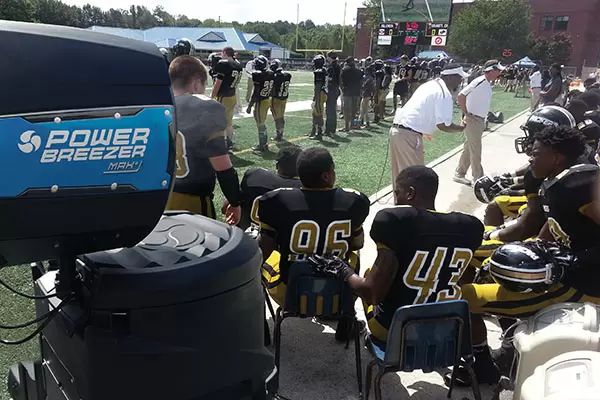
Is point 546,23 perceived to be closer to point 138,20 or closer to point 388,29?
point 388,29

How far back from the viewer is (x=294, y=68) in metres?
54.9

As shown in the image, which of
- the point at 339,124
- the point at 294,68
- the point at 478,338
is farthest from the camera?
the point at 294,68

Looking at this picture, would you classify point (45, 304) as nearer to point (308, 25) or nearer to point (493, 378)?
point (493, 378)

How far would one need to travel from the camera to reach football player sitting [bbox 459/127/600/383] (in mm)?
2752

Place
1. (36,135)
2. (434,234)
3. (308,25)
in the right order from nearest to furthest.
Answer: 1. (36,135)
2. (434,234)
3. (308,25)

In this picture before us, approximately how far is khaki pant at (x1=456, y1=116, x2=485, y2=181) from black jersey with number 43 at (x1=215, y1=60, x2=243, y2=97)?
4.16 metres

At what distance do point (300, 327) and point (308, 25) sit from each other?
419ft

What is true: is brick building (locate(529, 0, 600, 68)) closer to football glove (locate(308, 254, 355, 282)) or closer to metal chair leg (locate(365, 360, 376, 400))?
football glove (locate(308, 254, 355, 282))

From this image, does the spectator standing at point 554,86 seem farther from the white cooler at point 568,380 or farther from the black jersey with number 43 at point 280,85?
the white cooler at point 568,380

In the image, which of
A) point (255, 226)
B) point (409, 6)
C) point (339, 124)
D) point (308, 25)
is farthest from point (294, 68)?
point (308, 25)

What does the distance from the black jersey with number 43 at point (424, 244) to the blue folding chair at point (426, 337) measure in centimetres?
26

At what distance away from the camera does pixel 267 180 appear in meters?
3.69

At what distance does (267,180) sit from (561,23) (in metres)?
72.7

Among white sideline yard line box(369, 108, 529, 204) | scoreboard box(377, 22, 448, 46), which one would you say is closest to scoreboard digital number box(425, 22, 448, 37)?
scoreboard box(377, 22, 448, 46)
